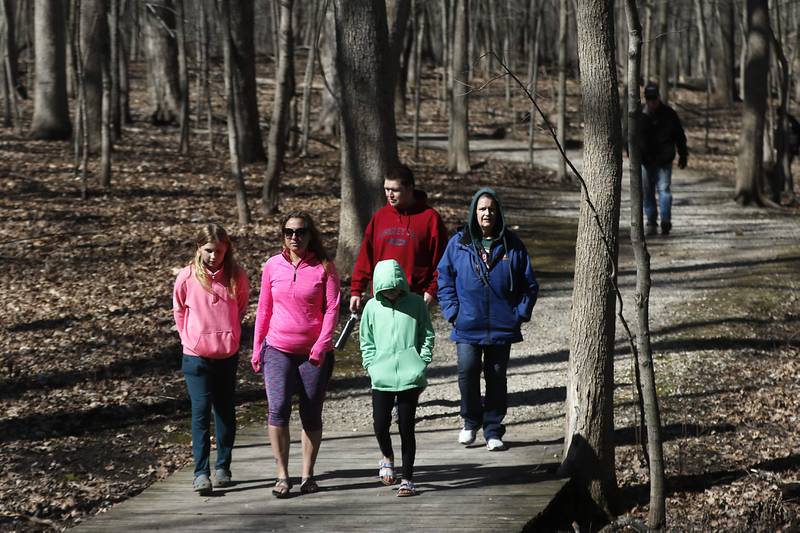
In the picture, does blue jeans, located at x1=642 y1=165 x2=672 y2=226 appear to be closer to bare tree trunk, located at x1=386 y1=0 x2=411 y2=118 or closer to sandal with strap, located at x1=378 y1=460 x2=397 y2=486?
bare tree trunk, located at x1=386 y1=0 x2=411 y2=118

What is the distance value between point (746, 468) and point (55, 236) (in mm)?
10859

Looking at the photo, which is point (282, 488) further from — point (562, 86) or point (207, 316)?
point (562, 86)

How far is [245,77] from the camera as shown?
859 inches

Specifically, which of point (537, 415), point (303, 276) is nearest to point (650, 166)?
point (537, 415)

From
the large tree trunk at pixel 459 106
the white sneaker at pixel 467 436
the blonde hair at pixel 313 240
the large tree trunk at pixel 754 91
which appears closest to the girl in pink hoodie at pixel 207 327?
the blonde hair at pixel 313 240

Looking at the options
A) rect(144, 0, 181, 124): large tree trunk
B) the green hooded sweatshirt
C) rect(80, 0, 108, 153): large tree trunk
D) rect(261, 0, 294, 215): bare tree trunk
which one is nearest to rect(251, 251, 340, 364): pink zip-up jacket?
the green hooded sweatshirt

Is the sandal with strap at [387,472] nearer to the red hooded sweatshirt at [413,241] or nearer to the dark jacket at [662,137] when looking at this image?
the red hooded sweatshirt at [413,241]

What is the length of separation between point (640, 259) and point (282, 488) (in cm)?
264

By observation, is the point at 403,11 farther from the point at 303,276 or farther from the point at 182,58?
the point at 182,58

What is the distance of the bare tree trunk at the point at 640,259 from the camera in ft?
18.6

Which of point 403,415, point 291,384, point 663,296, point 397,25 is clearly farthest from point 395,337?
point 397,25

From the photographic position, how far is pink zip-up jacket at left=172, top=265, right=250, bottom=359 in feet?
21.1

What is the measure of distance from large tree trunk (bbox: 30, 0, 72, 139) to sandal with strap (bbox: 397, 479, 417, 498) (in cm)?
1942

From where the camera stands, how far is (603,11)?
616 cm
